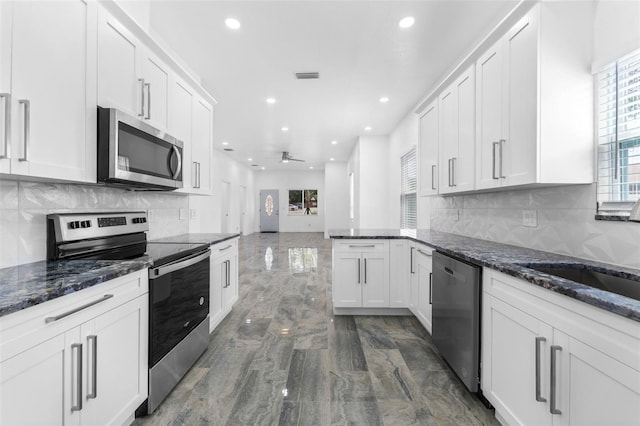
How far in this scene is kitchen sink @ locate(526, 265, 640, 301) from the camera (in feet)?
4.31

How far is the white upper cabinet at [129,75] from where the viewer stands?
1607mm

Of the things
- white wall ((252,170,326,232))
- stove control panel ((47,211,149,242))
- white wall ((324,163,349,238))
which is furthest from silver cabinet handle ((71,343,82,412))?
white wall ((252,170,326,232))

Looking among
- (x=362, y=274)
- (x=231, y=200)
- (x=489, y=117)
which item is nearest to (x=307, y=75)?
(x=489, y=117)

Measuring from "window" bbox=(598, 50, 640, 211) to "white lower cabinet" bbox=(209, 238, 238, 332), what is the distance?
2775mm

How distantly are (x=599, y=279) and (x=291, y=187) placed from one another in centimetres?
1155

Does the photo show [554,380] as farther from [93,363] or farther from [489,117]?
[93,363]

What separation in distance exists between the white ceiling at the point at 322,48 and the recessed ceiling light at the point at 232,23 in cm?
4

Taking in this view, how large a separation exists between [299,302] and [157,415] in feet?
6.61

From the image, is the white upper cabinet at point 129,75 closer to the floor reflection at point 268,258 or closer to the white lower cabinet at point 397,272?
the white lower cabinet at point 397,272

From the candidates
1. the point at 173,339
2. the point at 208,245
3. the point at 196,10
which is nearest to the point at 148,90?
the point at 196,10

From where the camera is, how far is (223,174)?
888 cm

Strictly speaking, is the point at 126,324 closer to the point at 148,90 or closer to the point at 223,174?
the point at 148,90

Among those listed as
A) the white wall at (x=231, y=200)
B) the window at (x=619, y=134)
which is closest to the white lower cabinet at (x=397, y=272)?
the window at (x=619, y=134)

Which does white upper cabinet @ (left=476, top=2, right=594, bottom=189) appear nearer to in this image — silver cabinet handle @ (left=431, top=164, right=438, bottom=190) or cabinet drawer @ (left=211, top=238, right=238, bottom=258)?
silver cabinet handle @ (left=431, top=164, right=438, bottom=190)
